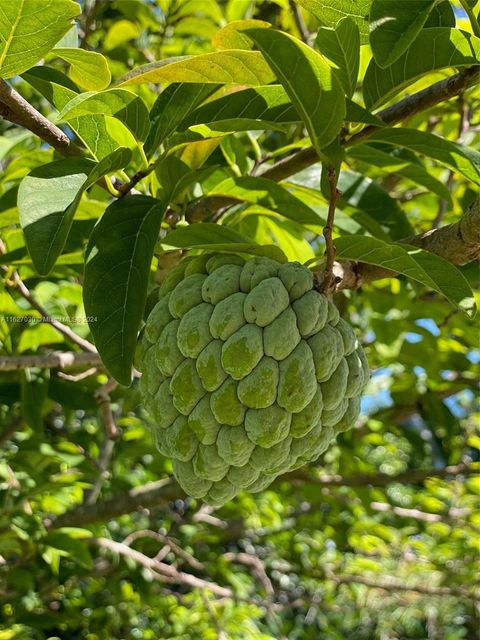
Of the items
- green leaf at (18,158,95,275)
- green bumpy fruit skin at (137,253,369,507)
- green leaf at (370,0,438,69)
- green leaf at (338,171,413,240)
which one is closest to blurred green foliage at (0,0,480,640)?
green leaf at (338,171,413,240)

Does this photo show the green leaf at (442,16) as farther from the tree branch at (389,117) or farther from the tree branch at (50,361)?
the tree branch at (50,361)

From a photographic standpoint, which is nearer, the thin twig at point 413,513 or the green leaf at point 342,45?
the green leaf at point 342,45

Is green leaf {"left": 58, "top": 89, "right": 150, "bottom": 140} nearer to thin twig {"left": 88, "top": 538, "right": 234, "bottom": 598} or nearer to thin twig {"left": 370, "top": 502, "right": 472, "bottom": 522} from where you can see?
thin twig {"left": 88, "top": 538, "right": 234, "bottom": 598}

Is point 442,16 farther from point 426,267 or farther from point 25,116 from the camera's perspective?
point 25,116

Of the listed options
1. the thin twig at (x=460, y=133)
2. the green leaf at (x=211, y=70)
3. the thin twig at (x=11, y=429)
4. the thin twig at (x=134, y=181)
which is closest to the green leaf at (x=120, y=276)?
the thin twig at (x=134, y=181)

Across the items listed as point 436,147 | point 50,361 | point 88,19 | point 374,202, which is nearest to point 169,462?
point 50,361
